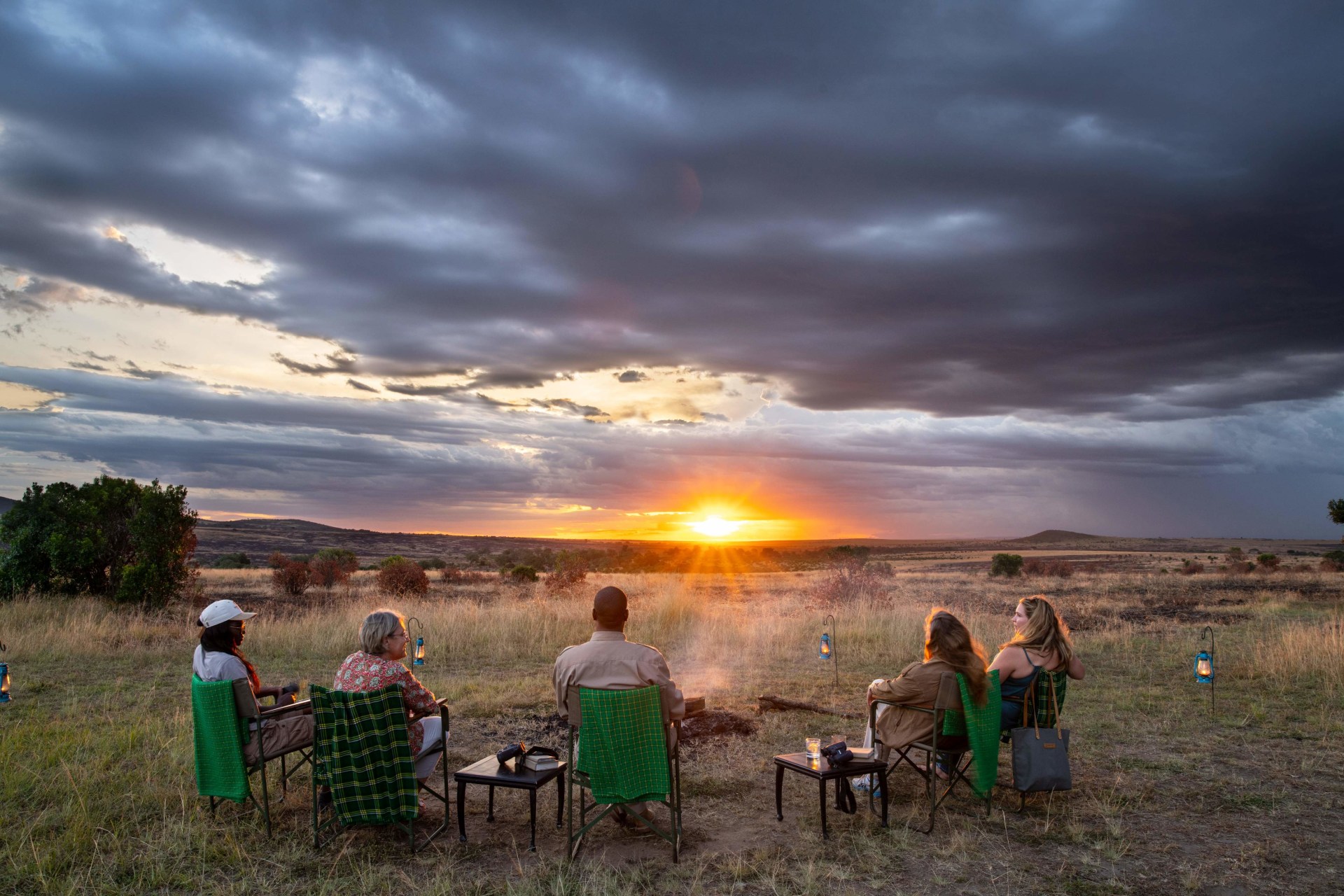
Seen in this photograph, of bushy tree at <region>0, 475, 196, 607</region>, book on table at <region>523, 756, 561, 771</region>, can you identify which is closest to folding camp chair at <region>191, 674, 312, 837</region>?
book on table at <region>523, 756, 561, 771</region>

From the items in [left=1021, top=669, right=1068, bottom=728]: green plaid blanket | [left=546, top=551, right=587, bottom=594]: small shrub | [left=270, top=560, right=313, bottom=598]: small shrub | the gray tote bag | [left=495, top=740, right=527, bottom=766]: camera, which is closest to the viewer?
[left=495, top=740, right=527, bottom=766]: camera

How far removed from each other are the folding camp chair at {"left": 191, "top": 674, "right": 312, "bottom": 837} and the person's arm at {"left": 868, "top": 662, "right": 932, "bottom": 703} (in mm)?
4017

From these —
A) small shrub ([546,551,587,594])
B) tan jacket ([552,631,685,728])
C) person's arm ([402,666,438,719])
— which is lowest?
small shrub ([546,551,587,594])

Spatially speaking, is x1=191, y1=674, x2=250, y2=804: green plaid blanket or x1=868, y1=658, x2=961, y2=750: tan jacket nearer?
x1=191, y1=674, x2=250, y2=804: green plaid blanket

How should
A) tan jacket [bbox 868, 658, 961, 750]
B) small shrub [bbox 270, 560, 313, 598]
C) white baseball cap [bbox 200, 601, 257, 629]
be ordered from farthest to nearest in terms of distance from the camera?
small shrub [bbox 270, 560, 313, 598] → tan jacket [bbox 868, 658, 961, 750] → white baseball cap [bbox 200, 601, 257, 629]

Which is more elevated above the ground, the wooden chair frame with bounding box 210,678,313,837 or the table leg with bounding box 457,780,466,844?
the wooden chair frame with bounding box 210,678,313,837

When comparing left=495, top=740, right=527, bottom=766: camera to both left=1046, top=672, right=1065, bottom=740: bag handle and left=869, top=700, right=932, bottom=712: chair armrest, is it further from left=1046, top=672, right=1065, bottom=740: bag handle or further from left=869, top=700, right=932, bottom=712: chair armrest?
left=1046, top=672, right=1065, bottom=740: bag handle

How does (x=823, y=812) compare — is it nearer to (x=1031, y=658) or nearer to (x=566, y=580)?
(x=1031, y=658)

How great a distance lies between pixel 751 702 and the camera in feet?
30.4

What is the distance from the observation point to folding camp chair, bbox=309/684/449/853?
189 inches

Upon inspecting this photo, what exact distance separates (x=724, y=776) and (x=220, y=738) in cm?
376

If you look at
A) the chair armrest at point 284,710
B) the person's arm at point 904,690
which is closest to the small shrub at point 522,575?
the chair armrest at point 284,710

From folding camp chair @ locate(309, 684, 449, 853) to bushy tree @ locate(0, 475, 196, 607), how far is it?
13.1 metres

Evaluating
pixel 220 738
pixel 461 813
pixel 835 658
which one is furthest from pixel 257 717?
pixel 835 658
